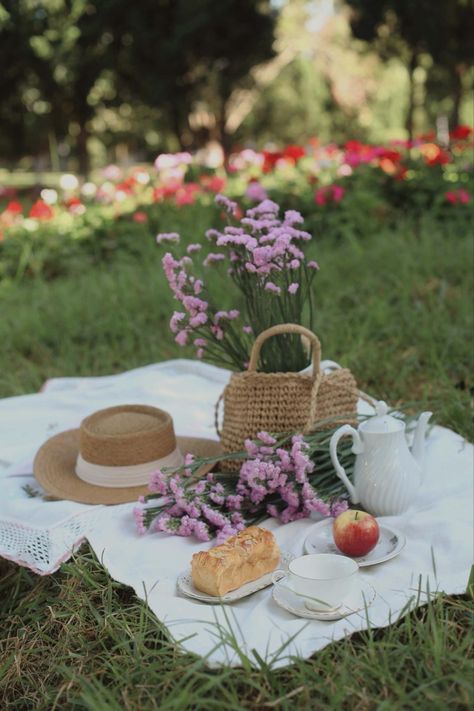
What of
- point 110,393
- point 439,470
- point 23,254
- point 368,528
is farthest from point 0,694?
point 23,254

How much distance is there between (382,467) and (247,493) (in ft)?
1.31

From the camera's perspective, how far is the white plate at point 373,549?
2.06 m

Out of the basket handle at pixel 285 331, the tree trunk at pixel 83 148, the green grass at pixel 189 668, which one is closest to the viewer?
the green grass at pixel 189 668

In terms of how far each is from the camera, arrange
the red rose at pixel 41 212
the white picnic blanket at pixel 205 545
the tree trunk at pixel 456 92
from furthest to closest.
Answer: the tree trunk at pixel 456 92 < the red rose at pixel 41 212 < the white picnic blanket at pixel 205 545

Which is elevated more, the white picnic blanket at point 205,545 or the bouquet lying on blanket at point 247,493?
the bouquet lying on blanket at point 247,493

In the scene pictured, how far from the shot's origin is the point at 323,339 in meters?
3.90

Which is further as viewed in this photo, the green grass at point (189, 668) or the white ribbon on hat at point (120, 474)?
the white ribbon on hat at point (120, 474)

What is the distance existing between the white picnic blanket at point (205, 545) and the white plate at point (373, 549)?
28 mm

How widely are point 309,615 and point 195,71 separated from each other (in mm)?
13655

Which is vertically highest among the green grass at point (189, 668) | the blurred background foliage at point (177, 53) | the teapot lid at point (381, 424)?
the blurred background foliage at point (177, 53)

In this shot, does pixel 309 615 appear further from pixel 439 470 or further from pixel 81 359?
pixel 81 359

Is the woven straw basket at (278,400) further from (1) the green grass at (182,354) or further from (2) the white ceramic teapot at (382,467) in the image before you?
(1) the green grass at (182,354)

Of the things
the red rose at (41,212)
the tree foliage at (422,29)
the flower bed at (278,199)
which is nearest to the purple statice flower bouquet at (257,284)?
the flower bed at (278,199)

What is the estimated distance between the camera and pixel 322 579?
1.77 meters
